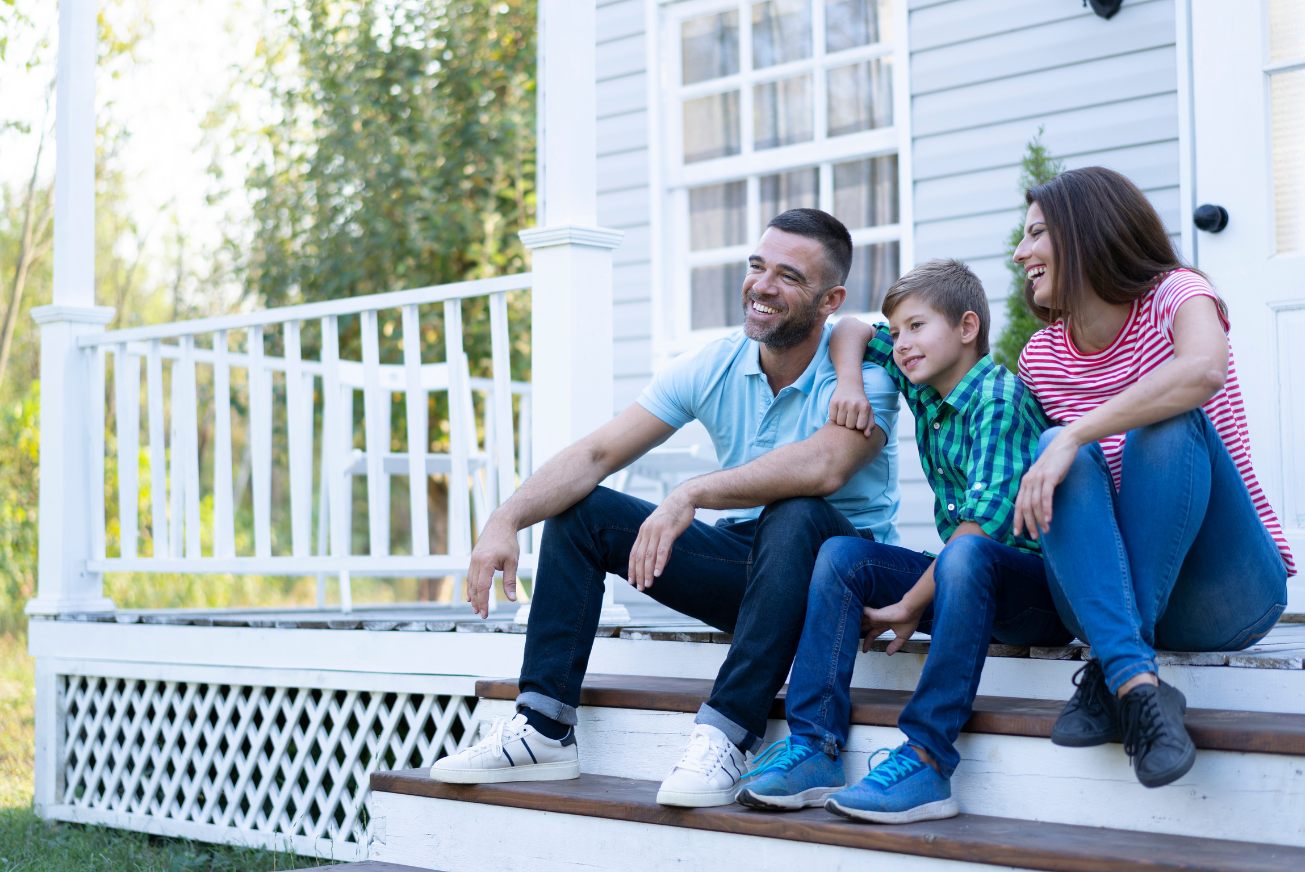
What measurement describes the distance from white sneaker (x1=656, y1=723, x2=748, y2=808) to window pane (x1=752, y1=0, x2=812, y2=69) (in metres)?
3.61

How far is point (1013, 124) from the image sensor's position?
172 inches

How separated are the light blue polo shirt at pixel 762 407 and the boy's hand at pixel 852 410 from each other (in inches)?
2.6

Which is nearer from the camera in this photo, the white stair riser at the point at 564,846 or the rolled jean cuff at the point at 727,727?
the white stair riser at the point at 564,846

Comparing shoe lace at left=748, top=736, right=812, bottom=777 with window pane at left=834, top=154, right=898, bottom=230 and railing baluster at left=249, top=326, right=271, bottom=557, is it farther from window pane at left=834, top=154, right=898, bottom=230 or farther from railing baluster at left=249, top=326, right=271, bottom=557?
window pane at left=834, top=154, right=898, bottom=230

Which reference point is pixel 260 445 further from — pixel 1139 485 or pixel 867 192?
pixel 1139 485

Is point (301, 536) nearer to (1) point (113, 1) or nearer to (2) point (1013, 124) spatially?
(2) point (1013, 124)

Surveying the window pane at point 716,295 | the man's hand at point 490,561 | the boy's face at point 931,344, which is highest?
the window pane at point 716,295

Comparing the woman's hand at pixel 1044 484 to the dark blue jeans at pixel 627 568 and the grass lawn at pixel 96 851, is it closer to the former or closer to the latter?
the dark blue jeans at pixel 627 568

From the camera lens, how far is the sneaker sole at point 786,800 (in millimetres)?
1964

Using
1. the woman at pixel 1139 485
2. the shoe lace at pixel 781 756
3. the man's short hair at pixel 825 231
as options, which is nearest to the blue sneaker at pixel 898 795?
the shoe lace at pixel 781 756

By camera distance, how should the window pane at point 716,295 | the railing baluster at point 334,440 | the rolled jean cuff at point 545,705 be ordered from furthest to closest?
the window pane at point 716,295
the railing baluster at point 334,440
the rolled jean cuff at point 545,705

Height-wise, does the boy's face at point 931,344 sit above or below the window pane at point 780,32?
below

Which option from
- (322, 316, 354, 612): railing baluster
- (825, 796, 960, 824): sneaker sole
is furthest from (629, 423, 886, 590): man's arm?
(322, 316, 354, 612): railing baluster

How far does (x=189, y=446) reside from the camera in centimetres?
393
